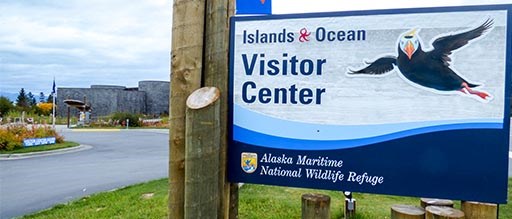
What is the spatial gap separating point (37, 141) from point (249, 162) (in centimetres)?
1593

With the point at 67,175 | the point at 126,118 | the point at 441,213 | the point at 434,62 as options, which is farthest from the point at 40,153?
the point at 126,118

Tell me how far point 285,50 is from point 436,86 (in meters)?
0.83

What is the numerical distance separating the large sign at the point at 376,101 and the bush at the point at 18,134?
47.9ft

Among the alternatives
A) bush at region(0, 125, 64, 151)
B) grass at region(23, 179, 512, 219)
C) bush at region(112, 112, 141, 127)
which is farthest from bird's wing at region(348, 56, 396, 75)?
bush at region(112, 112, 141, 127)

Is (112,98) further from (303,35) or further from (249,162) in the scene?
(303,35)

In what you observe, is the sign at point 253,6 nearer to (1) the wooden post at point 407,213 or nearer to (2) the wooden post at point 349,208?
(1) the wooden post at point 407,213

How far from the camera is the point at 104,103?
3966cm

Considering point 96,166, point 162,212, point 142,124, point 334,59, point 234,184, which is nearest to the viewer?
point 334,59

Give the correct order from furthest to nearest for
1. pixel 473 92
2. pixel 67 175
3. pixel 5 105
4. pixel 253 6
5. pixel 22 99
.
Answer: pixel 22 99 → pixel 5 105 → pixel 67 175 → pixel 253 6 → pixel 473 92

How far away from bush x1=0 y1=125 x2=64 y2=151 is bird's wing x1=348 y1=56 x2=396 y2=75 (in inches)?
594

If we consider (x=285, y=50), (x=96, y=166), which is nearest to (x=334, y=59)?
(x=285, y=50)

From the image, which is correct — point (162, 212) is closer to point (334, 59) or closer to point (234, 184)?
point (234, 184)

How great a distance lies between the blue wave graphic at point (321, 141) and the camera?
6.56 feet

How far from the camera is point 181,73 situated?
2.28 metres
